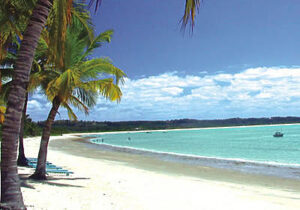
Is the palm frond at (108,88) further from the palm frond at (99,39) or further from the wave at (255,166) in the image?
the wave at (255,166)

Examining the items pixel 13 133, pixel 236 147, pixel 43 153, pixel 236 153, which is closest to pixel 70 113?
pixel 43 153

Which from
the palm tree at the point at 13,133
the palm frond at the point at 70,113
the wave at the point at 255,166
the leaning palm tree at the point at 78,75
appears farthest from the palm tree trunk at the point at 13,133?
the wave at the point at 255,166

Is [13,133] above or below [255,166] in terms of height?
above

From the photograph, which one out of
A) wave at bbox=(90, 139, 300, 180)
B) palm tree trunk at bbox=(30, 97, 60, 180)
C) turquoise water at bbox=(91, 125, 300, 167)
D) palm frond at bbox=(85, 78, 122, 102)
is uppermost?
palm frond at bbox=(85, 78, 122, 102)

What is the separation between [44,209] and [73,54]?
496 centimetres

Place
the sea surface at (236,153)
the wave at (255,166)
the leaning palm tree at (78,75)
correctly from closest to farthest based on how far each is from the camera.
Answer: the leaning palm tree at (78,75)
the wave at (255,166)
the sea surface at (236,153)

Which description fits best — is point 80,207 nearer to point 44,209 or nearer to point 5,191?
point 44,209

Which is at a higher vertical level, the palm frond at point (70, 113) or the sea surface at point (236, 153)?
the palm frond at point (70, 113)

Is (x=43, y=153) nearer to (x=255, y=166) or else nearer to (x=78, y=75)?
(x=78, y=75)

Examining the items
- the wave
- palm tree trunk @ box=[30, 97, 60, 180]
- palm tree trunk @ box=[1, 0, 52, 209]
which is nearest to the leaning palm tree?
palm tree trunk @ box=[30, 97, 60, 180]

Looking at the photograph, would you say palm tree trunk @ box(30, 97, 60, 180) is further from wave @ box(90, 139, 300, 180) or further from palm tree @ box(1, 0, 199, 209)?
wave @ box(90, 139, 300, 180)

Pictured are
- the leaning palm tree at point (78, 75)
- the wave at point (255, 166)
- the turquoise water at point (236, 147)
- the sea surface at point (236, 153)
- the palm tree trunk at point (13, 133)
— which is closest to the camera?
the palm tree trunk at point (13, 133)

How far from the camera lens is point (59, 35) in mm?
4809

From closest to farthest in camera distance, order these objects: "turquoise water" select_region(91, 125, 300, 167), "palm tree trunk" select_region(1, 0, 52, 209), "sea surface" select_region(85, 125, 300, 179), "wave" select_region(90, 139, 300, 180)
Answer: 1. "palm tree trunk" select_region(1, 0, 52, 209)
2. "wave" select_region(90, 139, 300, 180)
3. "sea surface" select_region(85, 125, 300, 179)
4. "turquoise water" select_region(91, 125, 300, 167)
